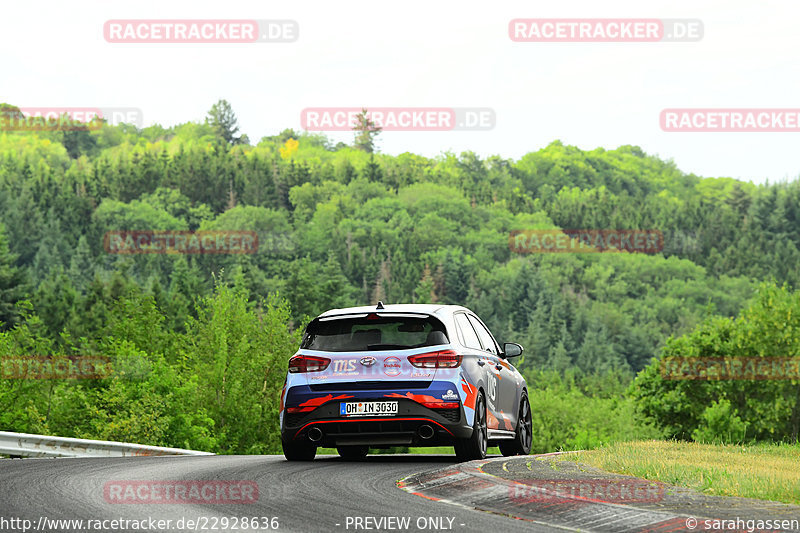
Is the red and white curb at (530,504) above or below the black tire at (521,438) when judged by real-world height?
above

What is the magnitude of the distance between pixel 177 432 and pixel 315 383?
142ft

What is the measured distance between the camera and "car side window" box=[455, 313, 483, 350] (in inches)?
529

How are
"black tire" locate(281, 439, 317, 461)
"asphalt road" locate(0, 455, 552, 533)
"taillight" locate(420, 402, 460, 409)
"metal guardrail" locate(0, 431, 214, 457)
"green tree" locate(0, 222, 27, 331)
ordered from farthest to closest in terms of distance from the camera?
"green tree" locate(0, 222, 27, 331) → "metal guardrail" locate(0, 431, 214, 457) → "black tire" locate(281, 439, 317, 461) → "taillight" locate(420, 402, 460, 409) → "asphalt road" locate(0, 455, 552, 533)

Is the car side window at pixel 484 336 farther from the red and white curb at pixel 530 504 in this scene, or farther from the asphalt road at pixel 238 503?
the red and white curb at pixel 530 504

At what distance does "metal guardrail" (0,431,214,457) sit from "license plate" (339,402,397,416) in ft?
16.3

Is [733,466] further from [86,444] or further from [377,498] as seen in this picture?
[86,444]

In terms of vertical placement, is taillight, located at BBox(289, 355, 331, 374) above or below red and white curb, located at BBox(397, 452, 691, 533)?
above

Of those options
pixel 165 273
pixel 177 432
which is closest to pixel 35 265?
pixel 165 273

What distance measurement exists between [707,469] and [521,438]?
17.9ft

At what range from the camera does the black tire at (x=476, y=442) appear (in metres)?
12.6

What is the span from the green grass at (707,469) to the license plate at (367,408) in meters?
2.01

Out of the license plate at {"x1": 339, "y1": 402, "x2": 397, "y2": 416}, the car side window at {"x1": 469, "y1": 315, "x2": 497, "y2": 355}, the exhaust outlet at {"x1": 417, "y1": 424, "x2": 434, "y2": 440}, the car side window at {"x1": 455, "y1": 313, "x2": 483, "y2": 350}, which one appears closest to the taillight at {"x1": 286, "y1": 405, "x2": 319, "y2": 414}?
the license plate at {"x1": 339, "y1": 402, "x2": 397, "y2": 416}

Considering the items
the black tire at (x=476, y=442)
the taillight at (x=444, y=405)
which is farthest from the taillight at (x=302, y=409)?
the black tire at (x=476, y=442)

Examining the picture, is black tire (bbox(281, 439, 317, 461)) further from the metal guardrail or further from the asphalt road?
the metal guardrail
